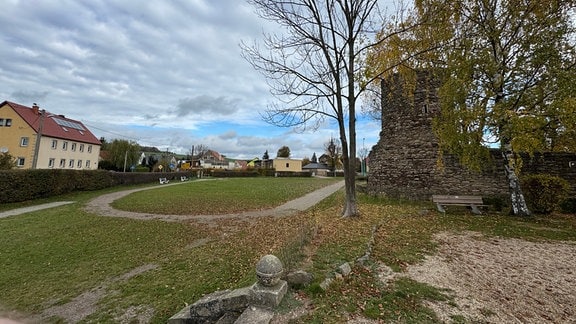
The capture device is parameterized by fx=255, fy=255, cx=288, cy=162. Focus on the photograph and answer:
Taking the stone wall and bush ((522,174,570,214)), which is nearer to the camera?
bush ((522,174,570,214))

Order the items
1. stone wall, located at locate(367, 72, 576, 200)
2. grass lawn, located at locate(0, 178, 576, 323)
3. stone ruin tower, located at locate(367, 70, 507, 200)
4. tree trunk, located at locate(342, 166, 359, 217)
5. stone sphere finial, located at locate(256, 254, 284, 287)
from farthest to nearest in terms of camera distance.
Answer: stone ruin tower, located at locate(367, 70, 507, 200) → stone wall, located at locate(367, 72, 576, 200) → tree trunk, located at locate(342, 166, 359, 217) → grass lawn, located at locate(0, 178, 576, 323) → stone sphere finial, located at locate(256, 254, 284, 287)

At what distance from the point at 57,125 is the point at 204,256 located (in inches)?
1433

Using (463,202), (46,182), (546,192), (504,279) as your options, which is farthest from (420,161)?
(46,182)

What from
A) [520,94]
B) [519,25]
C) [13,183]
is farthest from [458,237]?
[13,183]

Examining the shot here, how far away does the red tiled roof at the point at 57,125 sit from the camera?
2767cm

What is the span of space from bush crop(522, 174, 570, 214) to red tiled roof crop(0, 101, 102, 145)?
124ft

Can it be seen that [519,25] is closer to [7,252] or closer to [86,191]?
[7,252]

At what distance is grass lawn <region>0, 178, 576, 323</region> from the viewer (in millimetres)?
3559

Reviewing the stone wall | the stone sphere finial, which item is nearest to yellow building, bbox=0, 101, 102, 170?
the stone wall

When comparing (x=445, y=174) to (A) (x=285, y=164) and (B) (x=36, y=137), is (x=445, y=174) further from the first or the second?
(A) (x=285, y=164)

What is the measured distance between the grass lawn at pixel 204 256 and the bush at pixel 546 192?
49 centimetres

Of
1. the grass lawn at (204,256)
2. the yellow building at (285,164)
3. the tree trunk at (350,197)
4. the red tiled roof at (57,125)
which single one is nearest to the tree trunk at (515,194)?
the grass lawn at (204,256)

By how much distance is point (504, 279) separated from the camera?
410 cm

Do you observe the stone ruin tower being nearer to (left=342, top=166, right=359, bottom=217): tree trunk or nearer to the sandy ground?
(left=342, top=166, right=359, bottom=217): tree trunk
